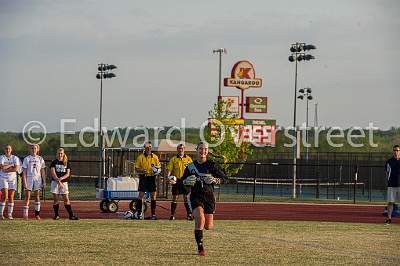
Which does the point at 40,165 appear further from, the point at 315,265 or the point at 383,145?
the point at 383,145

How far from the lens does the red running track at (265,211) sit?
87.1 ft

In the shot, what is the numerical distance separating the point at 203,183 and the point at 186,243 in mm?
1724

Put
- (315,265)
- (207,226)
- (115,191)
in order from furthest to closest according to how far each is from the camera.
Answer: (115,191) < (207,226) < (315,265)

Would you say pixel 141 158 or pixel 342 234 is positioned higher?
pixel 141 158

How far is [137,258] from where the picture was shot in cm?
1416

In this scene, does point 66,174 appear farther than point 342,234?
Yes

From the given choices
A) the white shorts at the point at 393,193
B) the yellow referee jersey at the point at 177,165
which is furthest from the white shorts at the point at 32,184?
the white shorts at the point at 393,193

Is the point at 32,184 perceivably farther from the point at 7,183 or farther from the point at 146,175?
the point at 146,175

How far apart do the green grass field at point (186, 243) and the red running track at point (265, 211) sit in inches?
151

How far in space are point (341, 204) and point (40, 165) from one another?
1695cm

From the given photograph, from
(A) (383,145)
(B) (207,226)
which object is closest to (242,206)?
(B) (207,226)

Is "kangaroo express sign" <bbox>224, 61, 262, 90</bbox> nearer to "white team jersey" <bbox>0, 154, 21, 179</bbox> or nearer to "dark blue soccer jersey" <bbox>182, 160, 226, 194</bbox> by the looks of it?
"white team jersey" <bbox>0, 154, 21, 179</bbox>

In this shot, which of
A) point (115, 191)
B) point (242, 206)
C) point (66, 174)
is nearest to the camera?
point (66, 174)

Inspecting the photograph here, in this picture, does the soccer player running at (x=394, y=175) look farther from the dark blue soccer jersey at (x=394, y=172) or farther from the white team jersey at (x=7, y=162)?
the white team jersey at (x=7, y=162)
